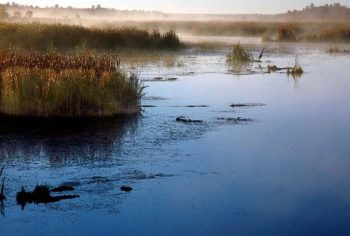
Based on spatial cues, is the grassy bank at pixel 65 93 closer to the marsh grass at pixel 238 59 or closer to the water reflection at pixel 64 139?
the water reflection at pixel 64 139

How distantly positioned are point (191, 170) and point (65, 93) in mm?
4785

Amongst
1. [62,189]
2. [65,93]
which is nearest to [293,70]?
[65,93]

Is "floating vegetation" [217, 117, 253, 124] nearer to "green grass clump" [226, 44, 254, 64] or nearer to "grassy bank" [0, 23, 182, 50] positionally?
"grassy bank" [0, 23, 182, 50]

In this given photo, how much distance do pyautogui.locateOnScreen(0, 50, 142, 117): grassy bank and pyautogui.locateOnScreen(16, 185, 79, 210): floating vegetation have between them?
5.38 metres

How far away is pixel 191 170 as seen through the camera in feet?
30.3

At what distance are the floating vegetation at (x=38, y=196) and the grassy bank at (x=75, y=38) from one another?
58.3ft

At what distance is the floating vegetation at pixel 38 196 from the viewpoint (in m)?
7.64

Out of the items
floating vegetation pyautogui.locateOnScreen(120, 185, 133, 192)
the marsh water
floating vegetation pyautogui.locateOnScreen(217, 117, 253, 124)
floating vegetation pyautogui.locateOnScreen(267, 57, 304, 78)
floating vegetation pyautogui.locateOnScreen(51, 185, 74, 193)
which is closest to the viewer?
the marsh water

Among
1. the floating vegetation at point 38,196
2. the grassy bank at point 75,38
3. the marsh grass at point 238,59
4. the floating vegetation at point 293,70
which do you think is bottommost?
the floating vegetation at point 38,196

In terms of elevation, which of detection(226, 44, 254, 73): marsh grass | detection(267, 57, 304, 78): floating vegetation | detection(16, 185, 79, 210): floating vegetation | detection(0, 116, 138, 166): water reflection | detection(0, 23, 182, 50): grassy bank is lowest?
detection(16, 185, 79, 210): floating vegetation

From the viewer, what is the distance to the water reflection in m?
9.88

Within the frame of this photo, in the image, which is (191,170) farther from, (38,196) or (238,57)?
(238,57)

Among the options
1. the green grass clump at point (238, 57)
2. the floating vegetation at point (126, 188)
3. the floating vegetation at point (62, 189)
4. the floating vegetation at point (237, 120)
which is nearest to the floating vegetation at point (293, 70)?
the green grass clump at point (238, 57)

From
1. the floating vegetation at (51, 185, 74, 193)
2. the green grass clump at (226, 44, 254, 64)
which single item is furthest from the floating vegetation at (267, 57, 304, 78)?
the floating vegetation at (51, 185, 74, 193)
